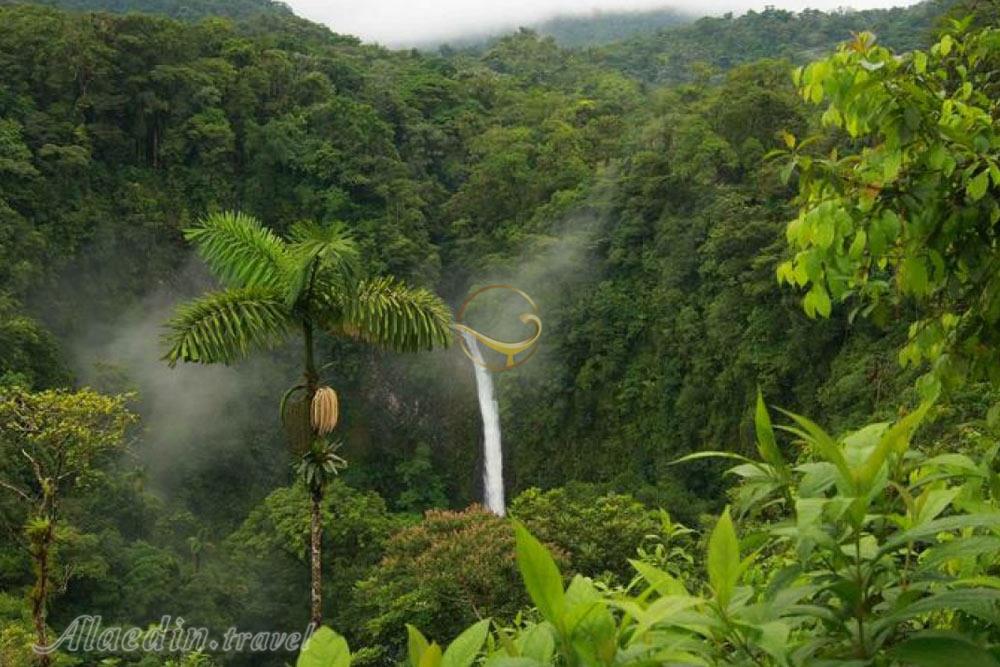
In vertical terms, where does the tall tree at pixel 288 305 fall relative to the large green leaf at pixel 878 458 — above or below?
below

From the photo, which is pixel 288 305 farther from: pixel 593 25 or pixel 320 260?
pixel 593 25

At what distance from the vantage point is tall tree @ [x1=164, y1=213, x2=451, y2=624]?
5.14 m

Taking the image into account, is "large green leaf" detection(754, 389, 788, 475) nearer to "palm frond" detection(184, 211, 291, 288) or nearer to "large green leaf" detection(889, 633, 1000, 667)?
"large green leaf" detection(889, 633, 1000, 667)

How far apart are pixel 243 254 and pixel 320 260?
60 centimetres

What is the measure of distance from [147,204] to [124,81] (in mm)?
2859

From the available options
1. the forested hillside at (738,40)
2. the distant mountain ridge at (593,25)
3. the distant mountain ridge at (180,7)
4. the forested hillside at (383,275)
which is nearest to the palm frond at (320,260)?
the forested hillside at (383,275)

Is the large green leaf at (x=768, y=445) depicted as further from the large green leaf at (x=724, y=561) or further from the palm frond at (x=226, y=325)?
the palm frond at (x=226, y=325)

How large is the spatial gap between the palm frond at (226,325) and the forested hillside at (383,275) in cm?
394

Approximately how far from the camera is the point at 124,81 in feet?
64.4

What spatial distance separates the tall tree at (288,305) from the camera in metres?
5.14

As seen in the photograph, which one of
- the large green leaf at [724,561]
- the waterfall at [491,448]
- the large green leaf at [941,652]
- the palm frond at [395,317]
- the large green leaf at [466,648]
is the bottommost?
the waterfall at [491,448]

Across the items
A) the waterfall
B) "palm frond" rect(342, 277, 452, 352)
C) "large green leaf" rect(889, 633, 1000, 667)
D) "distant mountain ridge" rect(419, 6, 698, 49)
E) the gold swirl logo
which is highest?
"distant mountain ridge" rect(419, 6, 698, 49)

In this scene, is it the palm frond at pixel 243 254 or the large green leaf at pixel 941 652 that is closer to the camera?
the large green leaf at pixel 941 652

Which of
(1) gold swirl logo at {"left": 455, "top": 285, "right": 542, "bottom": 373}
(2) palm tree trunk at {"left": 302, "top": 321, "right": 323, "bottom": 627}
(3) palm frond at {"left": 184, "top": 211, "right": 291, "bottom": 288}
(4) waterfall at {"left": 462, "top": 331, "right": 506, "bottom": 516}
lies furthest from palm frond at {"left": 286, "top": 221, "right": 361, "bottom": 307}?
(4) waterfall at {"left": 462, "top": 331, "right": 506, "bottom": 516}
